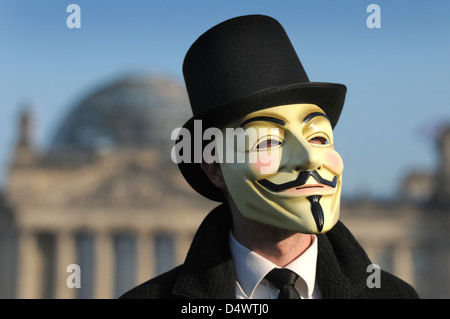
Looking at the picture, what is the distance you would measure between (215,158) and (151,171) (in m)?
52.6

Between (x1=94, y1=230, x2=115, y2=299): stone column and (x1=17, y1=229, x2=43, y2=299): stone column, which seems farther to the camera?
(x1=17, y1=229, x2=43, y2=299): stone column

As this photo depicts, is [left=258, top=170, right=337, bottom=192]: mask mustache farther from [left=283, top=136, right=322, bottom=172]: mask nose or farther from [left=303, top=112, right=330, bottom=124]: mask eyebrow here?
[left=303, top=112, right=330, bottom=124]: mask eyebrow

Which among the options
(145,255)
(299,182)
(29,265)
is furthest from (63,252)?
(299,182)

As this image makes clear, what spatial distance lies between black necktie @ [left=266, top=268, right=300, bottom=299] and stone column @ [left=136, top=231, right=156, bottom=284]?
52.5 m

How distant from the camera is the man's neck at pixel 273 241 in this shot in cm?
394

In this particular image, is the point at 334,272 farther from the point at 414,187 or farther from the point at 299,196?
the point at 414,187

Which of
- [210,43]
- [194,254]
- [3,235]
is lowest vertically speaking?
[194,254]

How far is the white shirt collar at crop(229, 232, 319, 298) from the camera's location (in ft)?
12.8

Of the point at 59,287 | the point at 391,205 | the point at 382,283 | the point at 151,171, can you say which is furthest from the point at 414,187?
the point at 382,283

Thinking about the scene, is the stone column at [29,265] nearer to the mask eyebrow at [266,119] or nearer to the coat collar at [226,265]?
the coat collar at [226,265]

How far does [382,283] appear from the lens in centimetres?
402

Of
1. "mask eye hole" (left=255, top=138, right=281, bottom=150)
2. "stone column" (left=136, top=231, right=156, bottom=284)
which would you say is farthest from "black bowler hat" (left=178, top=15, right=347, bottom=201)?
"stone column" (left=136, top=231, right=156, bottom=284)
